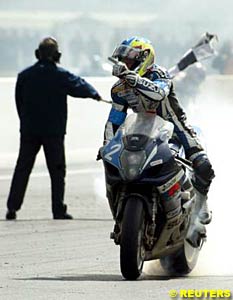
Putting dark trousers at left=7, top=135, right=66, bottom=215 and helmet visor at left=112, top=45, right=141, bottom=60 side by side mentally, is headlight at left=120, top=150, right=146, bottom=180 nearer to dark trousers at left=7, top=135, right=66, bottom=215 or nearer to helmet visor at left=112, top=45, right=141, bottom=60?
helmet visor at left=112, top=45, right=141, bottom=60

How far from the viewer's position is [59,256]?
40.4 feet

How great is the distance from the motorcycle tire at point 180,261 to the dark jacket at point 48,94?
200 inches

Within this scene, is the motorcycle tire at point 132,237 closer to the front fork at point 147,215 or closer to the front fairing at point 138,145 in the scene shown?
the front fork at point 147,215

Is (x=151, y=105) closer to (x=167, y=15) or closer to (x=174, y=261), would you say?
(x=174, y=261)

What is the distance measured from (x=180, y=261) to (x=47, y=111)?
5417 millimetres

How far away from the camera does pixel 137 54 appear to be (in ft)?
35.1

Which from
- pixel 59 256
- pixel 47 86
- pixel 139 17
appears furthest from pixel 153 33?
pixel 59 256

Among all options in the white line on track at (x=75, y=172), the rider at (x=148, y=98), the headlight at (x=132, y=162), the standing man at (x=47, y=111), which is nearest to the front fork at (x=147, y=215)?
the headlight at (x=132, y=162)

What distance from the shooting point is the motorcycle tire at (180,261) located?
11.1 m

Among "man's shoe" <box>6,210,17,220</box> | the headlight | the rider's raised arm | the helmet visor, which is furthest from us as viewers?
"man's shoe" <box>6,210,17,220</box>

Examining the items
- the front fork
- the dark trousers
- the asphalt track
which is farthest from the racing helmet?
the dark trousers

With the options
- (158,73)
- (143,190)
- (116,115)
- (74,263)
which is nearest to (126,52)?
(158,73)

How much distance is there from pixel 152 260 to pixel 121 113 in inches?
45.0

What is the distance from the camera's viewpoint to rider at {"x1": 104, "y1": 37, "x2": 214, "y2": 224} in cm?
1049
